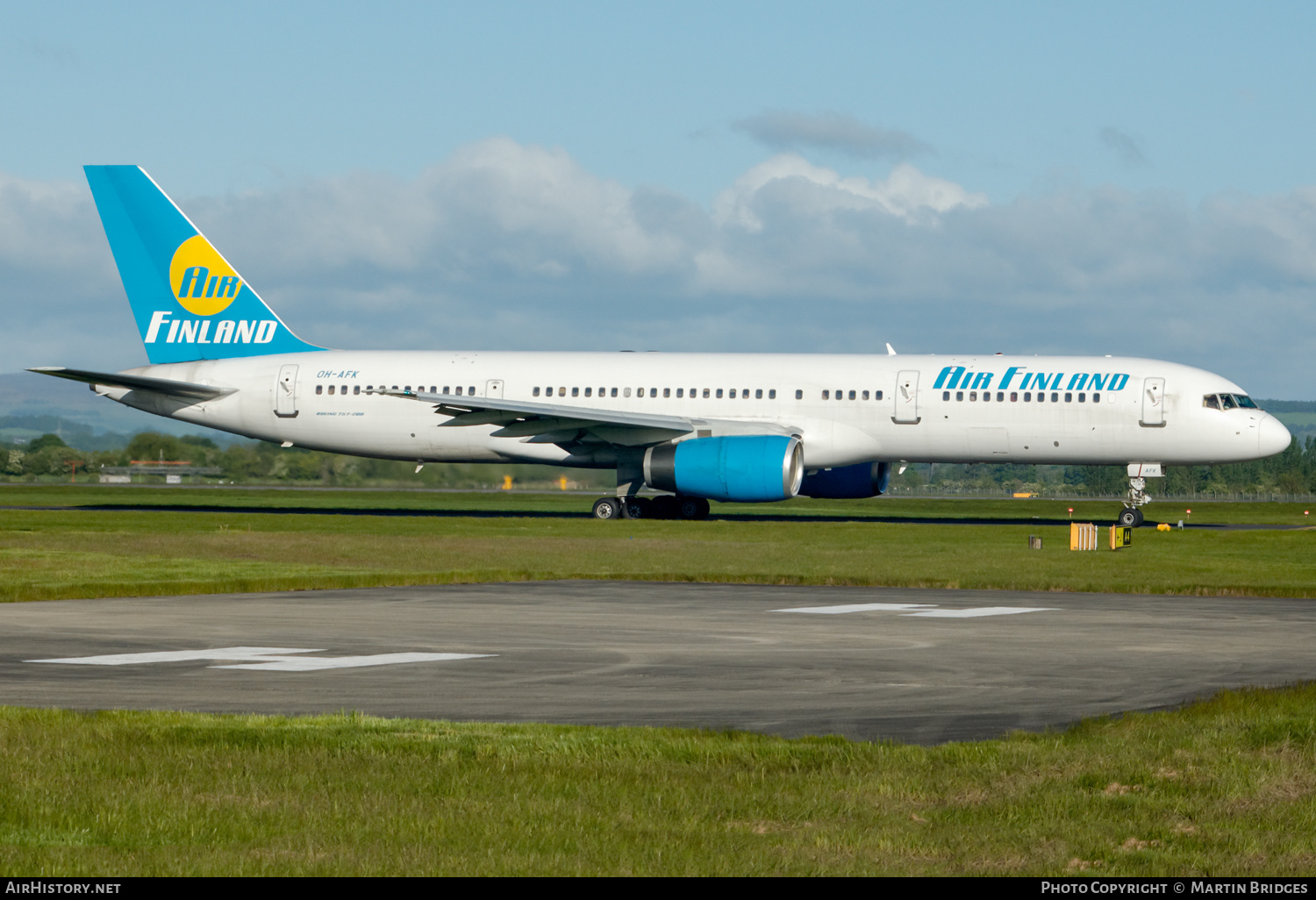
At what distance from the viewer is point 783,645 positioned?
16.5m

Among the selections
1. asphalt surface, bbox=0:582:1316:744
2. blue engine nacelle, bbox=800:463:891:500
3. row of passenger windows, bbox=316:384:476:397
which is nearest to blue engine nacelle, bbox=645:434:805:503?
blue engine nacelle, bbox=800:463:891:500

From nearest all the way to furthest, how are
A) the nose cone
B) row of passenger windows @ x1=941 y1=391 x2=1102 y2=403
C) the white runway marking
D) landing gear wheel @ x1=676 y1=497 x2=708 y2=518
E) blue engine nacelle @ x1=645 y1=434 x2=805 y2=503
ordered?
1. the white runway marking
2. blue engine nacelle @ x1=645 y1=434 x2=805 y2=503
3. row of passenger windows @ x1=941 y1=391 x2=1102 y2=403
4. the nose cone
5. landing gear wheel @ x1=676 y1=497 x2=708 y2=518

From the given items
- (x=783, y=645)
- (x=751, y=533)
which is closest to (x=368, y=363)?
(x=751, y=533)

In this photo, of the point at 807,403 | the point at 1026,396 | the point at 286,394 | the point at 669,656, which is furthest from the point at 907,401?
the point at 669,656

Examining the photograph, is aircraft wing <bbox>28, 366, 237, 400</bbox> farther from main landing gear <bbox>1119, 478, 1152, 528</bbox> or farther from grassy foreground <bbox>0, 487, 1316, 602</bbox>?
main landing gear <bbox>1119, 478, 1152, 528</bbox>

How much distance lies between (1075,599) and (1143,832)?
52.6 feet

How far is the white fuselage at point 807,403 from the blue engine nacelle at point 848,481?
6.94ft

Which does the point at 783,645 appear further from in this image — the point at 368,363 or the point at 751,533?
the point at 368,363

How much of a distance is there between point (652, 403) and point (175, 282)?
15.5 meters

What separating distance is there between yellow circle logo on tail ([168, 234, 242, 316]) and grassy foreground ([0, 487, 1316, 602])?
21.0 feet

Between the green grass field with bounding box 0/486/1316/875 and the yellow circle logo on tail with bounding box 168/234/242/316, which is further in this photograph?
the yellow circle logo on tail with bounding box 168/234/242/316

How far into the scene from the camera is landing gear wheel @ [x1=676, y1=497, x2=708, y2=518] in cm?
4453

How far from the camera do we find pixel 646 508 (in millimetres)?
44156

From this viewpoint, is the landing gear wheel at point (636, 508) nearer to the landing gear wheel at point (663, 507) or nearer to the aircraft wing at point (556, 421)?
the landing gear wheel at point (663, 507)
